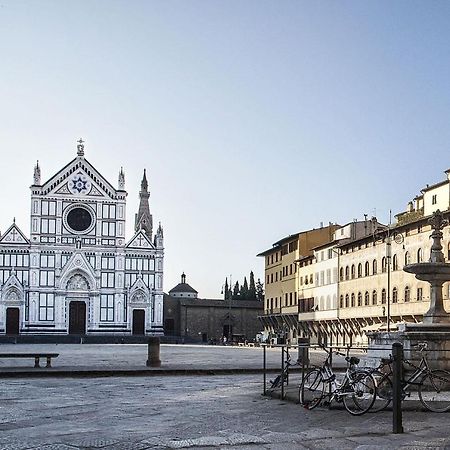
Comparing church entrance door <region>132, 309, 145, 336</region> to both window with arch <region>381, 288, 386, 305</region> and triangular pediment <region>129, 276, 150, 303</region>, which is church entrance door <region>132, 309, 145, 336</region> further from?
window with arch <region>381, 288, 386, 305</region>

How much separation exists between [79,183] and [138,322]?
17362 mm

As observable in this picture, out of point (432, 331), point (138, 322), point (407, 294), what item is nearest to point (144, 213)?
point (138, 322)

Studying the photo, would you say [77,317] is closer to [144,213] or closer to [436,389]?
[144,213]

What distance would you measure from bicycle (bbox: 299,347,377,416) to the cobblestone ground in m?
0.26

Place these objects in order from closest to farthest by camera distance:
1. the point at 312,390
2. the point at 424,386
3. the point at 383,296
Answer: the point at 424,386 < the point at 312,390 < the point at 383,296

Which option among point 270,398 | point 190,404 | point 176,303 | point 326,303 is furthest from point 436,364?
point 176,303

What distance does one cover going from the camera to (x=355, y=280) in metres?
65.7

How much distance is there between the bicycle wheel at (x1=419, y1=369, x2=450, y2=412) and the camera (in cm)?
1324

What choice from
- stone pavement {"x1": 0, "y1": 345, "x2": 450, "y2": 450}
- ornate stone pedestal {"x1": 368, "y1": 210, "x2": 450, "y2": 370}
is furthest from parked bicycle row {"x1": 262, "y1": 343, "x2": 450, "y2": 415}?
ornate stone pedestal {"x1": 368, "y1": 210, "x2": 450, "y2": 370}

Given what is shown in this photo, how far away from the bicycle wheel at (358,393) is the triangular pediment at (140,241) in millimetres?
78333

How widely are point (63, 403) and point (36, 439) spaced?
4989mm

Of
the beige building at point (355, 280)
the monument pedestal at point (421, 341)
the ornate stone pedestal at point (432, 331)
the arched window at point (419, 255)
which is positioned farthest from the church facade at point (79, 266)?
the monument pedestal at point (421, 341)

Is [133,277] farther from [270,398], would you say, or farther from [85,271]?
[270,398]

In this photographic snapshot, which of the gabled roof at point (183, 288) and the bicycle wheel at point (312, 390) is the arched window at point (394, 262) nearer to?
the bicycle wheel at point (312, 390)
